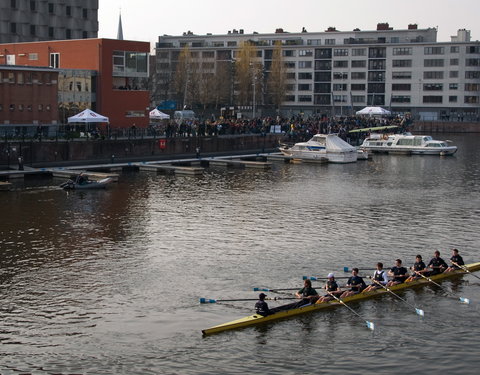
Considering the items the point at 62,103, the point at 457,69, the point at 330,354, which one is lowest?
the point at 330,354

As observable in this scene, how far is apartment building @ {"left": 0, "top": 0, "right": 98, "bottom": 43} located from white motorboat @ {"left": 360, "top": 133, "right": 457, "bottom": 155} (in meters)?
61.5

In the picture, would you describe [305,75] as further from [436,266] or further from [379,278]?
[379,278]

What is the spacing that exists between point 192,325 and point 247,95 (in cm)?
14379

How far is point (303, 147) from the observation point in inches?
3789

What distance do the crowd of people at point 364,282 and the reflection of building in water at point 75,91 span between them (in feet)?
188

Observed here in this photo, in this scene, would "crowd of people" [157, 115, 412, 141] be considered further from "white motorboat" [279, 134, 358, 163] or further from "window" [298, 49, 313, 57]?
"window" [298, 49, 313, 57]

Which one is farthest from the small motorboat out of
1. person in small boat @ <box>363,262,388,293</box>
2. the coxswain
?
the coxswain

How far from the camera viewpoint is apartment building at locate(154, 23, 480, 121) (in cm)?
17675

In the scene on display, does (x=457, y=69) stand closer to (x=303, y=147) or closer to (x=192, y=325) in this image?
(x=303, y=147)

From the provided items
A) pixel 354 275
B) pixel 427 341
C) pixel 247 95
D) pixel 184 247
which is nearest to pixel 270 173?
pixel 184 247

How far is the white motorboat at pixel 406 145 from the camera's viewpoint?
4304 inches

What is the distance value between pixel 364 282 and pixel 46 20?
11529 cm

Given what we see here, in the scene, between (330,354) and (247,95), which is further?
(247,95)

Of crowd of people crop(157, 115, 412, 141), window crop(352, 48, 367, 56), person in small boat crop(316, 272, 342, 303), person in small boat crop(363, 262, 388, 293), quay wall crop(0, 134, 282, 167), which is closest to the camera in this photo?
person in small boat crop(316, 272, 342, 303)
